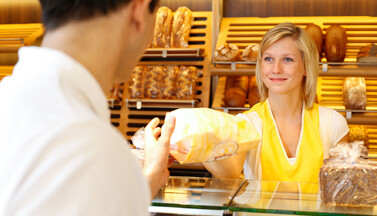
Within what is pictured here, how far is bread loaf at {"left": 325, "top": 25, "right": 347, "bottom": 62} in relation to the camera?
2906 mm

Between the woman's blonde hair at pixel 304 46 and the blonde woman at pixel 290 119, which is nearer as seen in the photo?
the blonde woman at pixel 290 119

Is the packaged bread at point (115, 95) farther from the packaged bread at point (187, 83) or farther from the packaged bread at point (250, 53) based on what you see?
the packaged bread at point (250, 53)

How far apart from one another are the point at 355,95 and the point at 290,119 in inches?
43.1

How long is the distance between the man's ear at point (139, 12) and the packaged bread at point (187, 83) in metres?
2.60

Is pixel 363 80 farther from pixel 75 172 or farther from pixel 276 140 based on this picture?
pixel 75 172

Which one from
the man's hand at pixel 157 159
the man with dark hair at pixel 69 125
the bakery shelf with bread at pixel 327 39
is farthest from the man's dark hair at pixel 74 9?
the bakery shelf with bread at pixel 327 39

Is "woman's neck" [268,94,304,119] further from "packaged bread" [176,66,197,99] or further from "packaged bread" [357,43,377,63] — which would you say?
"packaged bread" [176,66,197,99]

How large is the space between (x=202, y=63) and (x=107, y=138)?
2.95m

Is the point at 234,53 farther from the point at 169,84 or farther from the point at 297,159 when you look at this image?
the point at 297,159

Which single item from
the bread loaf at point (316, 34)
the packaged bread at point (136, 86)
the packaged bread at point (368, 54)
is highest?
the bread loaf at point (316, 34)

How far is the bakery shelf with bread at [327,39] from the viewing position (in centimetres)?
288

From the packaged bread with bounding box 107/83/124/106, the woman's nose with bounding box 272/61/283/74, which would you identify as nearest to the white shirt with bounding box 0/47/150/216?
the woman's nose with bounding box 272/61/283/74

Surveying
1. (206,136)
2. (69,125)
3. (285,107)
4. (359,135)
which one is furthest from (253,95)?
(69,125)

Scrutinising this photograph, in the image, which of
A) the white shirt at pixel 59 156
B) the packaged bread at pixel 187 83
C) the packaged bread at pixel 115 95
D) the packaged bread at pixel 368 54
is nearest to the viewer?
the white shirt at pixel 59 156
